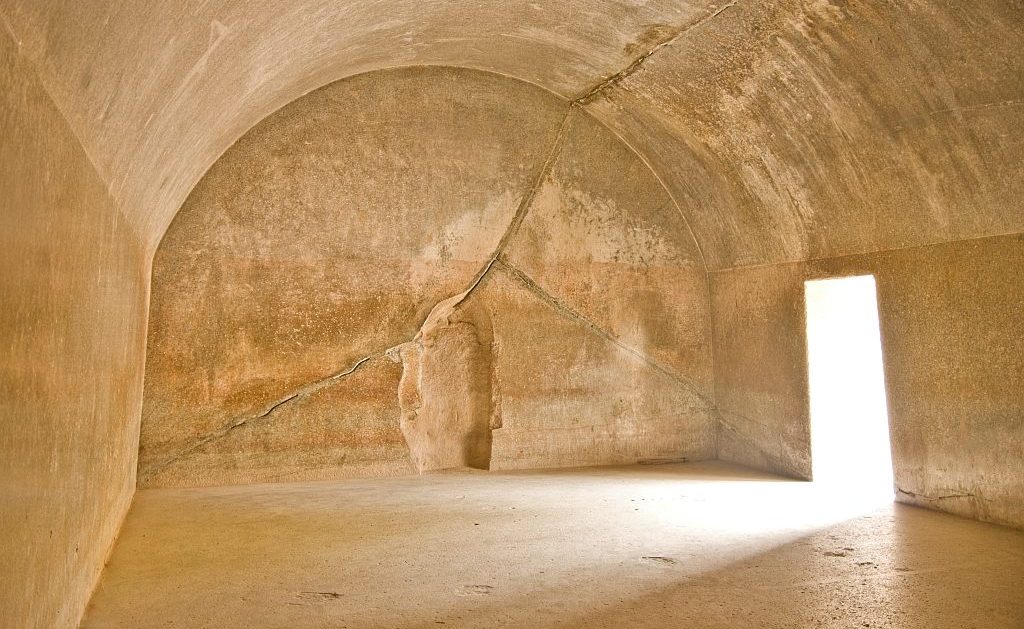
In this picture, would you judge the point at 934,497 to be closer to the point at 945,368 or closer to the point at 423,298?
the point at 945,368

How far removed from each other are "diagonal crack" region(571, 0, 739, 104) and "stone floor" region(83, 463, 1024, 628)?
3.31 metres

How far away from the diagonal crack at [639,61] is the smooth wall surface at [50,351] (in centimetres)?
375

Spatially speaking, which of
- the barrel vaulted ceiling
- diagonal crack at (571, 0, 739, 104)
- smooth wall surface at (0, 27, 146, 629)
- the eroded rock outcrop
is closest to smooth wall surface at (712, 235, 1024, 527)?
the barrel vaulted ceiling

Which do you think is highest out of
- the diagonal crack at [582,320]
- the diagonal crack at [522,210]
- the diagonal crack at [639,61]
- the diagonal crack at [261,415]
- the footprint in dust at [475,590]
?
the diagonal crack at [639,61]

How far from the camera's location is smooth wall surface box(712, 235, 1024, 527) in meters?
4.37

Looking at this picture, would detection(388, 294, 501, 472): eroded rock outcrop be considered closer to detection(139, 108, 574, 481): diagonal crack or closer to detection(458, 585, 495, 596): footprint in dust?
detection(139, 108, 574, 481): diagonal crack

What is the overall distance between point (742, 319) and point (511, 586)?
4.23 meters

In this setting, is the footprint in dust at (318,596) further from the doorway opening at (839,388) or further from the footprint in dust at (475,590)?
the doorway opening at (839,388)

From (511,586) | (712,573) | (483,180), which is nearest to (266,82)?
(483,180)

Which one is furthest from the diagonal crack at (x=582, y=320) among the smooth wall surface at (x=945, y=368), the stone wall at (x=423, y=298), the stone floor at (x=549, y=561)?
the stone floor at (x=549, y=561)

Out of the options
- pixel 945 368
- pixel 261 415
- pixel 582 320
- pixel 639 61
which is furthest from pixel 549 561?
pixel 639 61

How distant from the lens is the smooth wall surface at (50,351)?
5.32ft

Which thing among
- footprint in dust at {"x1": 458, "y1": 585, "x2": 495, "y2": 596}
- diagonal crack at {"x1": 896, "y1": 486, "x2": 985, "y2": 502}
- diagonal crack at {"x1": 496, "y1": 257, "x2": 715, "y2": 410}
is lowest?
footprint in dust at {"x1": 458, "y1": 585, "x2": 495, "y2": 596}

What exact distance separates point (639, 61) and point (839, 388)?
3.18 metres
